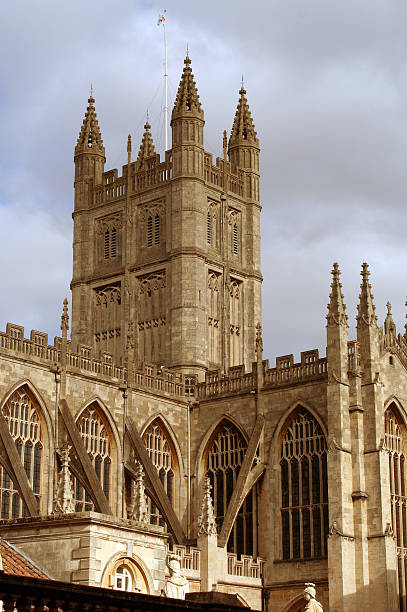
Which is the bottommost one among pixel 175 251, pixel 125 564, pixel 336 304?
pixel 125 564

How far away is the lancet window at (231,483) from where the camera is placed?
46406 mm

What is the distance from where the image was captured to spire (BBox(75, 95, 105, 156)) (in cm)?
6069

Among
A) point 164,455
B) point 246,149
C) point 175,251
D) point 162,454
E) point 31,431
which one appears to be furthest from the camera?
point 246,149

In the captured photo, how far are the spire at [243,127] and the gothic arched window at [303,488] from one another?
19084 mm

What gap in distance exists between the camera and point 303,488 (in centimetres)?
4541

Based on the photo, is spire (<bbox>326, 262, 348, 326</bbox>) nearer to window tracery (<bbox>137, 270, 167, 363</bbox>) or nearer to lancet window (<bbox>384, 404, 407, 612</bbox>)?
lancet window (<bbox>384, 404, 407, 612</bbox>)

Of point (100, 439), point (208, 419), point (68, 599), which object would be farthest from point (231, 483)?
point (68, 599)

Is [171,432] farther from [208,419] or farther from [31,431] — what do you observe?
[31,431]

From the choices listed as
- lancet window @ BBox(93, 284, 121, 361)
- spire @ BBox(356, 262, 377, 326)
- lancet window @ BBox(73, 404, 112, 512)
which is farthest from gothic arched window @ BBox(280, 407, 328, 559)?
lancet window @ BBox(93, 284, 121, 361)

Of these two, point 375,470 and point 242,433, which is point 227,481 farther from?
point 375,470

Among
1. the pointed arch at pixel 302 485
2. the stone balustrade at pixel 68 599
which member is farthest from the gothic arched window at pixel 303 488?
the stone balustrade at pixel 68 599

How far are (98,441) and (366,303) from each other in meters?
11.9

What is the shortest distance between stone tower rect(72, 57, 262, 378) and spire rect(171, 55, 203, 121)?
0.06 meters

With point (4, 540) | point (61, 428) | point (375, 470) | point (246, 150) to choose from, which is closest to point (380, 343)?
point (375, 470)
